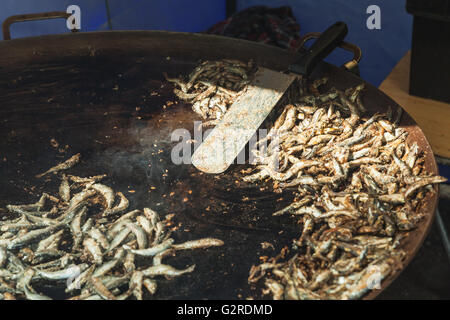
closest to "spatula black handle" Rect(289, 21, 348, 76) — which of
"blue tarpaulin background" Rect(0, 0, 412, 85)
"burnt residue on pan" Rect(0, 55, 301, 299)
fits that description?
"burnt residue on pan" Rect(0, 55, 301, 299)

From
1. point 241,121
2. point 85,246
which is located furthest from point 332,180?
point 85,246

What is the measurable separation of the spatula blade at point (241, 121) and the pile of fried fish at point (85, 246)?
0.44 m

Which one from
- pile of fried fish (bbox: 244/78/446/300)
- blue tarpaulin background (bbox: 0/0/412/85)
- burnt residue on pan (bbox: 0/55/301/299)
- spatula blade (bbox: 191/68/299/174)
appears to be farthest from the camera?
blue tarpaulin background (bbox: 0/0/412/85)

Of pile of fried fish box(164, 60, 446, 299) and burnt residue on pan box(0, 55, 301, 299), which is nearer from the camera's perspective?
pile of fried fish box(164, 60, 446, 299)

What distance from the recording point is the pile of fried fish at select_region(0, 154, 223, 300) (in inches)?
73.7

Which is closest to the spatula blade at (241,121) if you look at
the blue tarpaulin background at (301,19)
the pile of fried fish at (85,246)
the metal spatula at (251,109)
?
the metal spatula at (251,109)

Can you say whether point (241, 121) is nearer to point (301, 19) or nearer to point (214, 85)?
point (214, 85)

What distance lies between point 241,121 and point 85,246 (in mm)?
1059

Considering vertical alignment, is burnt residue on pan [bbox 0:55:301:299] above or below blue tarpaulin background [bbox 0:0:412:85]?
below

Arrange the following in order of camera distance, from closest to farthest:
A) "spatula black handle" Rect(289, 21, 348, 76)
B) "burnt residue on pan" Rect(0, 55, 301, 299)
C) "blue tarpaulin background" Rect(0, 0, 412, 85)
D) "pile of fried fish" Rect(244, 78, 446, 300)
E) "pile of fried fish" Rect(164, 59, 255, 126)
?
"pile of fried fish" Rect(244, 78, 446, 300) < "burnt residue on pan" Rect(0, 55, 301, 299) < "spatula black handle" Rect(289, 21, 348, 76) < "pile of fried fish" Rect(164, 59, 255, 126) < "blue tarpaulin background" Rect(0, 0, 412, 85)

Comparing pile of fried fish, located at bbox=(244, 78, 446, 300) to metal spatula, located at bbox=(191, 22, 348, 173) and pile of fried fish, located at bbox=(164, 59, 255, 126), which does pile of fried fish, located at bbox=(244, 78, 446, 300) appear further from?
pile of fried fish, located at bbox=(164, 59, 255, 126)

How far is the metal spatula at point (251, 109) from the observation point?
2.44 metres

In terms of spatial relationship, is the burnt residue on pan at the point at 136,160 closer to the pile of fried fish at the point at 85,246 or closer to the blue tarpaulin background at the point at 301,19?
the pile of fried fish at the point at 85,246

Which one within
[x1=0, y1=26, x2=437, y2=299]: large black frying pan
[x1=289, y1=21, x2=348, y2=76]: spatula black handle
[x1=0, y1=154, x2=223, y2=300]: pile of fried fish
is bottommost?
[x1=0, y1=154, x2=223, y2=300]: pile of fried fish
